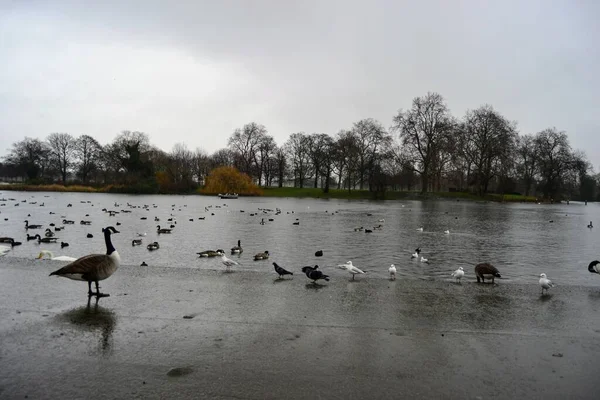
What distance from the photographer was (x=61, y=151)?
11062cm

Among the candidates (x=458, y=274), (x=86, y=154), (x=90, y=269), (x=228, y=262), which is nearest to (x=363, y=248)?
(x=458, y=274)

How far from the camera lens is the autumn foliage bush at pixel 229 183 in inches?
3450

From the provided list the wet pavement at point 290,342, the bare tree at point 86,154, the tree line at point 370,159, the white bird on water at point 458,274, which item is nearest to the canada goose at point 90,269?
the wet pavement at point 290,342

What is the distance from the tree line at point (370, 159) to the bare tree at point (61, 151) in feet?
0.81

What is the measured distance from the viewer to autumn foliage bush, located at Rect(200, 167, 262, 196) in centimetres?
8762

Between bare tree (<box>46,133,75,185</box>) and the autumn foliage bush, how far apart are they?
158ft

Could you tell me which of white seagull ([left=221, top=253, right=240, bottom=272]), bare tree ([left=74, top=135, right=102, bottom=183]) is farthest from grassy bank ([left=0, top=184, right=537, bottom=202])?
white seagull ([left=221, top=253, right=240, bottom=272])

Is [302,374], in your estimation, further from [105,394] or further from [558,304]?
[558,304]

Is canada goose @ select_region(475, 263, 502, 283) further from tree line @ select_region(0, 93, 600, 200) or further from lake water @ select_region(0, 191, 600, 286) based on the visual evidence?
tree line @ select_region(0, 93, 600, 200)

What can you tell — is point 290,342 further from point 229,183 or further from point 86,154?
point 86,154

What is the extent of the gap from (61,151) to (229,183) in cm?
5657

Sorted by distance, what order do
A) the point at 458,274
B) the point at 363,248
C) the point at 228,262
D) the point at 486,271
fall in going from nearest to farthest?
1. the point at 486,271
2. the point at 458,274
3. the point at 228,262
4. the point at 363,248

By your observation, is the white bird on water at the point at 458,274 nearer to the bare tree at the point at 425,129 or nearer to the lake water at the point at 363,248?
the lake water at the point at 363,248

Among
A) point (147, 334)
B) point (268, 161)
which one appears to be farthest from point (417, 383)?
point (268, 161)
